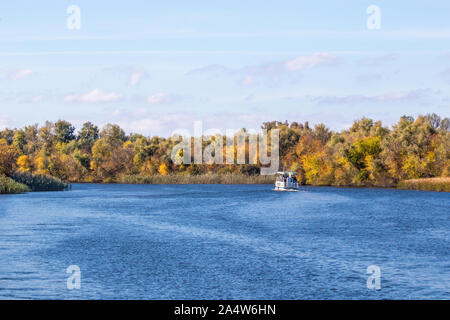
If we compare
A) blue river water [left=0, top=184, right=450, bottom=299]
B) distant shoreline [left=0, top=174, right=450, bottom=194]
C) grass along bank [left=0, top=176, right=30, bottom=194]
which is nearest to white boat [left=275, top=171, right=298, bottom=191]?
distant shoreline [left=0, top=174, right=450, bottom=194]

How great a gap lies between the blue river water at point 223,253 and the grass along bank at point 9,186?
80.5 feet

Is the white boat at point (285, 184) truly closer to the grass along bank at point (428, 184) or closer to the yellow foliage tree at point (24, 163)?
the grass along bank at point (428, 184)

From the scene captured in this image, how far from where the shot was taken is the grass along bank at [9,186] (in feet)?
272

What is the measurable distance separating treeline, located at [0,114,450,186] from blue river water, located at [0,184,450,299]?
141 ft

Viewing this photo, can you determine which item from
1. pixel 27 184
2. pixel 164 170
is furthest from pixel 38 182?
pixel 164 170

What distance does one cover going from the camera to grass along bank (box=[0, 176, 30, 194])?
3266 inches

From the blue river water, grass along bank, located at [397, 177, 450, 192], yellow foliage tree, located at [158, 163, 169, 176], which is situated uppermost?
yellow foliage tree, located at [158, 163, 169, 176]

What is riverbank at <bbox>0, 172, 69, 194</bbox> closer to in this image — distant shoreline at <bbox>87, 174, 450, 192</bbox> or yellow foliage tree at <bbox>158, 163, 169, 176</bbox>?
distant shoreline at <bbox>87, 174, 450, 192</bbox>

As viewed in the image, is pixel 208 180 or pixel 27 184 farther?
pixel 208 180

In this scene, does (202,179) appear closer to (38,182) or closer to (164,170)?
(164,170)

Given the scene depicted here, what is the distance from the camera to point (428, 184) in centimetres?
10112

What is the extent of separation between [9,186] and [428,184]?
70.7 meters

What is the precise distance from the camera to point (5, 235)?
131ft

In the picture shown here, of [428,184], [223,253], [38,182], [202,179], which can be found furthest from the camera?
[202,179]
